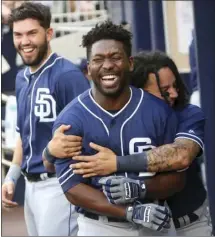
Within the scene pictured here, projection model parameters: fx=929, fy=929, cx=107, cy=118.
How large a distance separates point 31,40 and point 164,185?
4.95 ft

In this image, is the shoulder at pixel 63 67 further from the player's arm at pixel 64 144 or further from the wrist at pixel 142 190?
the wrist at pixel 142 190

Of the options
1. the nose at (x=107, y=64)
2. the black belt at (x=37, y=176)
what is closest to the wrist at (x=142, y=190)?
the nose at (x=107, y=64)

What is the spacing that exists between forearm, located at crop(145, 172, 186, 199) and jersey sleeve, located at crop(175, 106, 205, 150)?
20 cm

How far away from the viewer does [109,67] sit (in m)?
4.25

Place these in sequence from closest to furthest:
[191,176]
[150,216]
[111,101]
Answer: [150,216] < [111,101] < [191,176]

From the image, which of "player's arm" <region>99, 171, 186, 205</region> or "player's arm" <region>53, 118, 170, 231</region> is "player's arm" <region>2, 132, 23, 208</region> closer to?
"player's arm" <region>53, 118, 170, 231</region>

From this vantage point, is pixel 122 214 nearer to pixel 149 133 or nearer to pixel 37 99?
pixel 149 133

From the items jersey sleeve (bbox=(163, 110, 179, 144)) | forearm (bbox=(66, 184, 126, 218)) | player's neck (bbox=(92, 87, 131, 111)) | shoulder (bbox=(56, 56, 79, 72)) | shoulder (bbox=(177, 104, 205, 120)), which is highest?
shoulder (bbox=(56, 56, 79, 72))

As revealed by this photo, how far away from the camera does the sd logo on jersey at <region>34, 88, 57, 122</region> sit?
532 cm

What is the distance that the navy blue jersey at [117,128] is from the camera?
14.0 ft

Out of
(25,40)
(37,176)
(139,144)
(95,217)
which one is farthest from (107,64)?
(37,176)

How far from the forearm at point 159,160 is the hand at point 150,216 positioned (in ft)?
0.58

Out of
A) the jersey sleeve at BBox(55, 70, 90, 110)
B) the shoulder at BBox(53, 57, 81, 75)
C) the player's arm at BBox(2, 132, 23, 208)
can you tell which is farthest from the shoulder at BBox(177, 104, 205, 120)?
the player's arm at BBox(2, 132, 23, 208)

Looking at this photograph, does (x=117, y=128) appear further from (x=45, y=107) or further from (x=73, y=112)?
(x=45, y=107)
